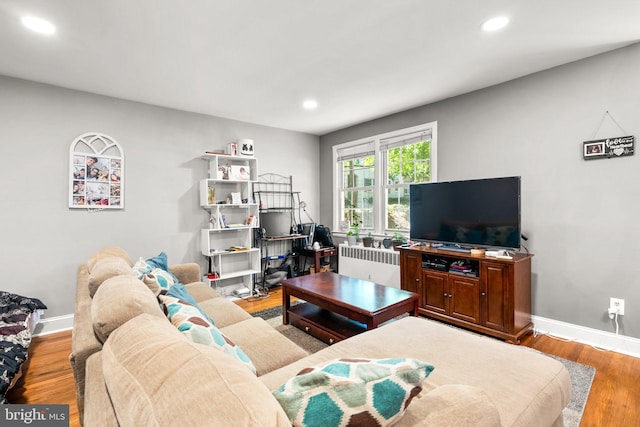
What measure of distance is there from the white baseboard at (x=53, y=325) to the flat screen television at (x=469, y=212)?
12.9 ft

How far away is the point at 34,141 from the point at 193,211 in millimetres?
1698

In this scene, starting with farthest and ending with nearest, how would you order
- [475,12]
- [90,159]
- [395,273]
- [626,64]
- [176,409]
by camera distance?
[395,273]
[90,159]
[626,64]
[475,12]
[176,409]

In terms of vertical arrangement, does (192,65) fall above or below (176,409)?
above

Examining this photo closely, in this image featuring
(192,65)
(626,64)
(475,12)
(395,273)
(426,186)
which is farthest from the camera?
(395,273)

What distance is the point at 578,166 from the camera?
2.72m

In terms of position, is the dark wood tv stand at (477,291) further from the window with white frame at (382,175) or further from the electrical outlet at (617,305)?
the window with white frame at (382,175)

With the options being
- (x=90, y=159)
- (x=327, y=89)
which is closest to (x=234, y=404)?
(x=327, y=89)

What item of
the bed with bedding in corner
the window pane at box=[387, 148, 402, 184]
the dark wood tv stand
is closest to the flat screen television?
the dark wood tv stand

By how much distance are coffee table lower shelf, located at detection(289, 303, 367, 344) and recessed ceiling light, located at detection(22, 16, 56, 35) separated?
9.68 ft

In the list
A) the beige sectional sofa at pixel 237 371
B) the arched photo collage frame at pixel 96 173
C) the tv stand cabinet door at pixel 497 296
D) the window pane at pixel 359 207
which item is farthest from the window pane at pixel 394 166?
the arched photo collage frame at pixel 96 173

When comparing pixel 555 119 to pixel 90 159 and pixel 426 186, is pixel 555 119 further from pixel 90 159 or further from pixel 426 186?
pixel 90 159

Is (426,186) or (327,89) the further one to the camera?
(426,186)

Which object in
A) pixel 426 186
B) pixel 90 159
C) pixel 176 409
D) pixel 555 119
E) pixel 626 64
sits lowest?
pixel 176 409

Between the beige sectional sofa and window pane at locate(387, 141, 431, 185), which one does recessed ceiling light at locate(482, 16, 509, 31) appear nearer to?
window pane at locate(387, 141, 431, 185)
